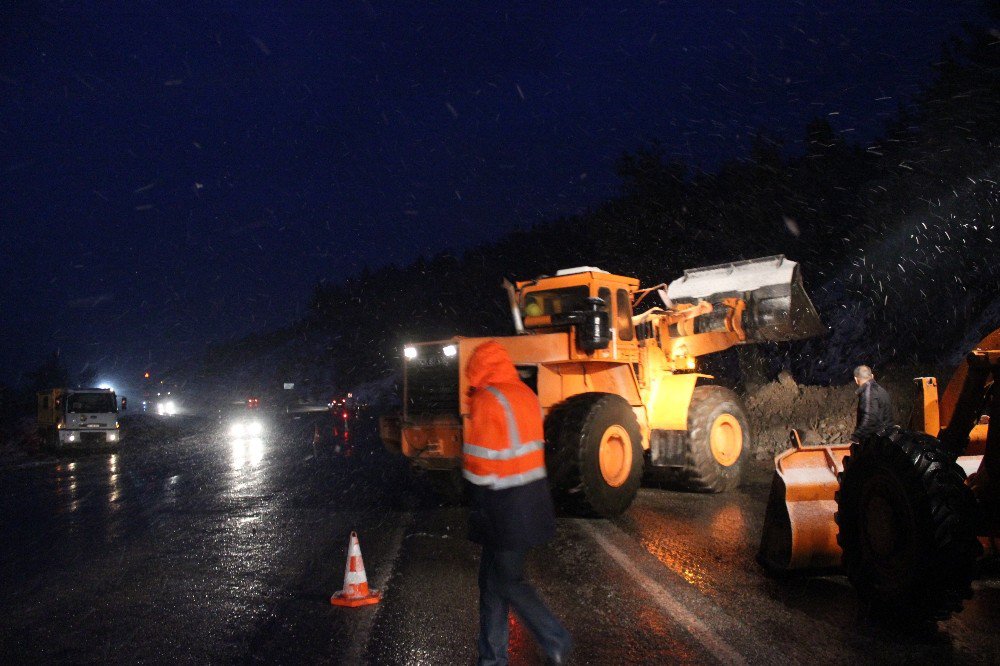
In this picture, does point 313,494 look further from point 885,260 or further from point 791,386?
point 885,260

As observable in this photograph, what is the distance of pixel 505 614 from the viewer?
4238mm

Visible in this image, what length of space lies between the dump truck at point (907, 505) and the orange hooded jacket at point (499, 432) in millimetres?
2477

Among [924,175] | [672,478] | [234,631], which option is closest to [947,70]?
[924,175]

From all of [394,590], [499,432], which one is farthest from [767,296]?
[499,432]

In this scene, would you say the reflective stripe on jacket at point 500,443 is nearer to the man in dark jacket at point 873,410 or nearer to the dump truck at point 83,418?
the man in dark jacket at point 873,410

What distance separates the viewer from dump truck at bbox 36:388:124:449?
24000 mm

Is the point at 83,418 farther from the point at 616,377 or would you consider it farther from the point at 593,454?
the point at 593,454

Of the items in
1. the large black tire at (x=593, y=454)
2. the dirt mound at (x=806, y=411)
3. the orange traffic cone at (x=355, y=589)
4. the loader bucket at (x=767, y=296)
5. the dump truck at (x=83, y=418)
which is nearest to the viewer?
the orange traffic cone at (x=355, y=589)

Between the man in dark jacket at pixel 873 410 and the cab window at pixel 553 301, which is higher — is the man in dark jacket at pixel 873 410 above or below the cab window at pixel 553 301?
below

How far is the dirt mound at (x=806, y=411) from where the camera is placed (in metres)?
13.9

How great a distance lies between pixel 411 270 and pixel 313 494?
72.7 m

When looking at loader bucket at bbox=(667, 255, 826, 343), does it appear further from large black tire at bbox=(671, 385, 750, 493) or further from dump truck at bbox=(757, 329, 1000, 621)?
dump truck at bbox=(757, 329, 1000, 621)

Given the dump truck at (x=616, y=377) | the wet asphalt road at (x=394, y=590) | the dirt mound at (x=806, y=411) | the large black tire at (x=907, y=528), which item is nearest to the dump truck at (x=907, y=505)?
the large black tire at (x=907, y=528)

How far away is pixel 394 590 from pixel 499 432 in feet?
8.45
